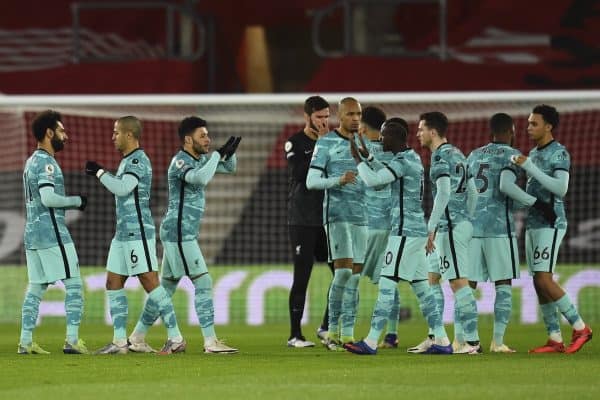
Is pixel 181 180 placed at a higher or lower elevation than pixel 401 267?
higher

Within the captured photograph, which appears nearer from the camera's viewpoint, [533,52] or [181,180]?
[181,180]

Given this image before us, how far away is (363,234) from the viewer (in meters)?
10.4

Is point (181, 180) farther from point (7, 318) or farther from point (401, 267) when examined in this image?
point (7, 318)

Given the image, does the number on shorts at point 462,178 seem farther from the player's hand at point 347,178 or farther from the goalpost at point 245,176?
the goalpost at point 245,176

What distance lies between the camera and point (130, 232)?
9742mm

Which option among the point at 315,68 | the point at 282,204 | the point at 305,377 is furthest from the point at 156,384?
the point at 315,68

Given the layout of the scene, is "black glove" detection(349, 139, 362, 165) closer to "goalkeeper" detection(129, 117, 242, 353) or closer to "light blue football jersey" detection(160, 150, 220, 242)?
"goalkeeper" detection(129, 117, 242, 353)

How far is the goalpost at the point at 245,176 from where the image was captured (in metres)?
15.6

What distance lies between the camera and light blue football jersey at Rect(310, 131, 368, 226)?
998 centimetres

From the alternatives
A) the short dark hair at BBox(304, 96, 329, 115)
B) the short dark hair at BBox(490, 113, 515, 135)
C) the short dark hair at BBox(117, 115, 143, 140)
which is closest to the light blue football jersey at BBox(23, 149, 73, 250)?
the short dark hair at BBox(117, 115, 143, 140)

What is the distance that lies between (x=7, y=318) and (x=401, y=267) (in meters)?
7.11

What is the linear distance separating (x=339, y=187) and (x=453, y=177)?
2.94ft

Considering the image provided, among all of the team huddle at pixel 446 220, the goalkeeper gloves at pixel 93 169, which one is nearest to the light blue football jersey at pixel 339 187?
the team huddle at pixel 446 220

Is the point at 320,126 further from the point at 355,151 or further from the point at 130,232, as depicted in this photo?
the point at 130,232
